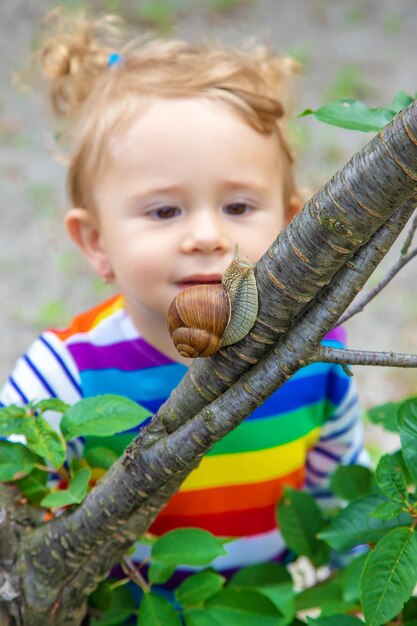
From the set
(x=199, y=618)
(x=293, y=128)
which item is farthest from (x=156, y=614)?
(x=293, y=128)

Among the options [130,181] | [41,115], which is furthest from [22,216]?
[130,181]

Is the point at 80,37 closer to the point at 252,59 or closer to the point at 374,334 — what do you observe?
the point at 252,59

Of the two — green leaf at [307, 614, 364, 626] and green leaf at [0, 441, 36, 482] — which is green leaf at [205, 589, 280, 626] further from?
green leaf at [0, 441, 36, 482]

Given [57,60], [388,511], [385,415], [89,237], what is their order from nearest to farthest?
1. [388,511]
2. [385,415]
3. [89,237]
4. [57,60]

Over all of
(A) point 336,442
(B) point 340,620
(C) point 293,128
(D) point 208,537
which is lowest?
(B) point 340,620

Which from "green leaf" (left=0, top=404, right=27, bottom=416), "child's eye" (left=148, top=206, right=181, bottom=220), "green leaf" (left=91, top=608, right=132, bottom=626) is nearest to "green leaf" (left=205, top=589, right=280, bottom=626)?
"green leaf" (left=91, top=608, right=132, bottom=626)

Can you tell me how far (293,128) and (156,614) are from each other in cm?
165

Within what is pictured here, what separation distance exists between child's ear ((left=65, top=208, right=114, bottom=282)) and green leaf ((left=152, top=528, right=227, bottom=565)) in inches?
23.5

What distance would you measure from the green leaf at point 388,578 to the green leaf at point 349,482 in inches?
13.1

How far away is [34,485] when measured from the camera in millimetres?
976

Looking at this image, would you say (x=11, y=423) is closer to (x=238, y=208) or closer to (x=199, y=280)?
(x=199, y=280)

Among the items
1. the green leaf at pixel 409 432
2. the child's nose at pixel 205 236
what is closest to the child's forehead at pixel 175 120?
the child's nose at pixel 205 236

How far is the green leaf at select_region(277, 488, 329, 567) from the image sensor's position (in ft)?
3.85

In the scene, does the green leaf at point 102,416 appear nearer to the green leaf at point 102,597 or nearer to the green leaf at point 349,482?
the green leaf at point 102,597
